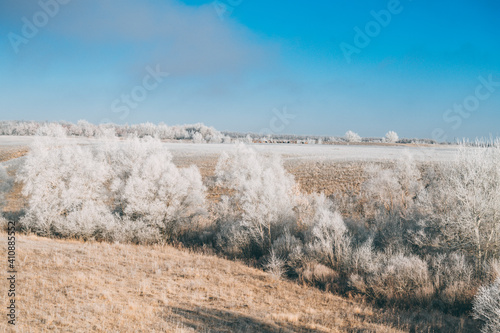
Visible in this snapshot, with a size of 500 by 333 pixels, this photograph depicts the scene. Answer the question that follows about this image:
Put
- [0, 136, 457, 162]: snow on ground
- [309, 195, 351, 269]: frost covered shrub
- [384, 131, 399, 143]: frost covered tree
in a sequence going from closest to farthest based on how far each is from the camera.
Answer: [309, 195, 351, 269]: frost covered shrub < [0, 136, 457, 162]: snow on ground < [384, 131, 399, 143]: frost covered tree

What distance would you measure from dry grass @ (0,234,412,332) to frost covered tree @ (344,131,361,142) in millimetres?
146661

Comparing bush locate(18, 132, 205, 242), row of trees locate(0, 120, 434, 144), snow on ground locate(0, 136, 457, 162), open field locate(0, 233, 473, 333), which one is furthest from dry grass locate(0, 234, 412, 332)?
row of trees locate(0, 120, 434, 144)

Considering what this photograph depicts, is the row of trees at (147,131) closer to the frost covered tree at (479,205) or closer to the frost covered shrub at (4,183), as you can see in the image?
the frost covered shrub at (4,183)

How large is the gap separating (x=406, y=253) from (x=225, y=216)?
1762cm

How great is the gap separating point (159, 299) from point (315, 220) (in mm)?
16708

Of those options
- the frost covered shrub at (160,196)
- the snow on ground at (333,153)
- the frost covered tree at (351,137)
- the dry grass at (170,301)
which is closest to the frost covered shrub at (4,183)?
the frost covered shrub at (160,196)

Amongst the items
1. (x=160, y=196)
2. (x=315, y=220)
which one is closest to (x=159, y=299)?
(x=160, y=196)

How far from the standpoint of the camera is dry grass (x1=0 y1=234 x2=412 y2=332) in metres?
9.53

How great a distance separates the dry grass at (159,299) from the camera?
9531 millimetres

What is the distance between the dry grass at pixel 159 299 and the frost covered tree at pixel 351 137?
5774 inches

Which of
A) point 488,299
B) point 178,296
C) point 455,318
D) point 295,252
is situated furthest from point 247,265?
point 488,299

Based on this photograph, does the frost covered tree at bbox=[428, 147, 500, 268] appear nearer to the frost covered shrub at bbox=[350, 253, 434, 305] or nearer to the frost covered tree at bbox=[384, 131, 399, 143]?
the frost covered shrub at bbox=[350, 253, 434, 305]

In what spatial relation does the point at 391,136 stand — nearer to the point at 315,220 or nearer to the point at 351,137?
the point at 351,137

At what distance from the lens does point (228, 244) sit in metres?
24.9
